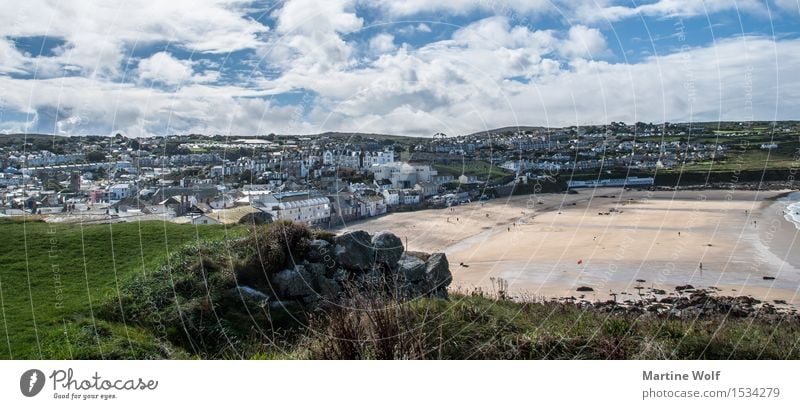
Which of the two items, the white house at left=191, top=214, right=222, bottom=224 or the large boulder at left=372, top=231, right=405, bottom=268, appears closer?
the large boulder at left=372, top=231, right=405, bottom=268

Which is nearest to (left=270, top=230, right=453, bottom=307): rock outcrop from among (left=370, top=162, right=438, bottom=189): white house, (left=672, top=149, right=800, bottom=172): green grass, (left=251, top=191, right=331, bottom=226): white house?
(left=251, top=191, right=331, bottom=226): white house

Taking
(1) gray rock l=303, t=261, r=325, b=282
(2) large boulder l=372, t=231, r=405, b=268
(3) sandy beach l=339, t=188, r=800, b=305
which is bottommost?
(3) sandy beach l=339, t=188, r=800, b=305

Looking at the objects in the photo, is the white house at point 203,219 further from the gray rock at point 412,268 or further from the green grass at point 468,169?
the green grass at point 468,169

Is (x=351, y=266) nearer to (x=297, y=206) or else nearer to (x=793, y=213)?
(x=297, y=206)

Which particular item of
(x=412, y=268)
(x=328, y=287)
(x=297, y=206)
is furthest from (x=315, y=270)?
(x=412, y=268)

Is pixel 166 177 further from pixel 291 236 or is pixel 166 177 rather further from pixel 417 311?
pixel 417 311

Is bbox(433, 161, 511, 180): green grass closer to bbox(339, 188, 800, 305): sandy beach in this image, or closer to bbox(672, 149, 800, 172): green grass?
bbox(339, 188, 800, 305): sandy beach
